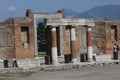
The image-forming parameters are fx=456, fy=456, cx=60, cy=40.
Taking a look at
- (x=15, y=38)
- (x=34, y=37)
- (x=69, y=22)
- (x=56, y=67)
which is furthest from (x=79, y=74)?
(x=34, y=37)

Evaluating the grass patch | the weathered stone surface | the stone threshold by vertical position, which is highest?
the weathered stone surface

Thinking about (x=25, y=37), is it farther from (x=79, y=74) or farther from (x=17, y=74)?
(x=79, y=74)

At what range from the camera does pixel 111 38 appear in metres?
57.8

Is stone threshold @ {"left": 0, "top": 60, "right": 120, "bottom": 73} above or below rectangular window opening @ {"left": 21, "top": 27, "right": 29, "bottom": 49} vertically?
below

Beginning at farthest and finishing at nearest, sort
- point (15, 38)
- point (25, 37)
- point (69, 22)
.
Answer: point (25, 37)
point (15, 38)
point (69, 22)

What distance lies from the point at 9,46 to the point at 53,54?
40.4 feet

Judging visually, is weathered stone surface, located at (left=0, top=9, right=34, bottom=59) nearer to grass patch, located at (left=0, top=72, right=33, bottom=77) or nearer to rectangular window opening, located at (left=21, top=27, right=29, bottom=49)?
rectangular window opening, located at (left=21, top=27, right=29, bottom=49)

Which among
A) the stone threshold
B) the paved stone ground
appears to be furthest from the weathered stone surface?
the paved stone ground

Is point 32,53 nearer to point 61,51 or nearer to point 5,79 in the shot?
point 61,51

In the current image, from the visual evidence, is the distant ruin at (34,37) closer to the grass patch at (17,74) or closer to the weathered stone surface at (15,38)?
the weathered stone surface at (15,38)

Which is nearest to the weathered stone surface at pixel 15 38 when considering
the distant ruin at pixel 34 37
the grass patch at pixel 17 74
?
the distant ruin at pixel 34 37

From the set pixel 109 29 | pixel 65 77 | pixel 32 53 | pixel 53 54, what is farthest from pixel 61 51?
pixel 65 77

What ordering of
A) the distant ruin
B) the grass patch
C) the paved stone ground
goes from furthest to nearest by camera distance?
1. the distant ruin
2. the grass patch
3. the paved stone ground

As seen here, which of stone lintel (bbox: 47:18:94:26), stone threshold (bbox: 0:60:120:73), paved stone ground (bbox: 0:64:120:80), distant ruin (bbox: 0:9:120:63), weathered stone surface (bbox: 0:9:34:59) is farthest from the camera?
distant ruin (bbox: 0:9:120:63)
